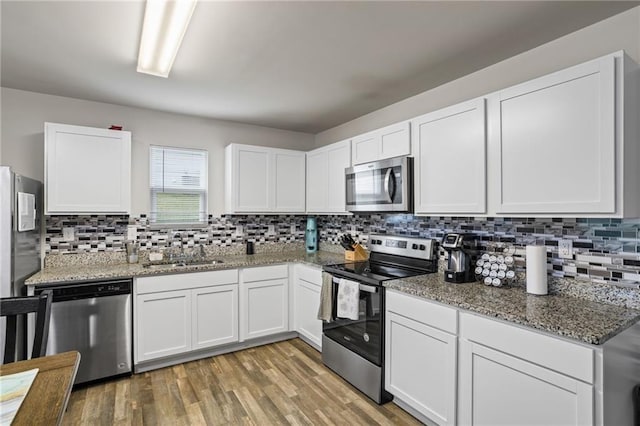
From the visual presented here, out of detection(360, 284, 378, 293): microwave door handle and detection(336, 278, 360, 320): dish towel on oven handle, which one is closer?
detection(360, 284, 378, 293): microwave door handle

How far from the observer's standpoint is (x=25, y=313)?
4.73ft

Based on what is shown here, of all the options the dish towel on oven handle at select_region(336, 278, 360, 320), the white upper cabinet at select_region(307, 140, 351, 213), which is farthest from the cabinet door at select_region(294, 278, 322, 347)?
the white upper cabinet at select_region(307, 140, 351, 213)

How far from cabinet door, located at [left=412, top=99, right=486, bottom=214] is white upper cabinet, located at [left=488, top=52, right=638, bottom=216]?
93 mm

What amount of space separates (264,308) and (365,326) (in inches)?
50.8

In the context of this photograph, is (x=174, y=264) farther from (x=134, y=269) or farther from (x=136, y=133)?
(x=136, y=133)

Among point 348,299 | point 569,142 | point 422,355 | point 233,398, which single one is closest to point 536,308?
point 422,355

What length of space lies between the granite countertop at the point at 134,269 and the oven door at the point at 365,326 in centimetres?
64

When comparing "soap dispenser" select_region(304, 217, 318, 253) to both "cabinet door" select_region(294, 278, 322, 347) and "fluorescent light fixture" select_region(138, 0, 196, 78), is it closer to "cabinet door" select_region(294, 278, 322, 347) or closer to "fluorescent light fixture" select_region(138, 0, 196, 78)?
"cabinet door" select_region(294, 278, 322, 347)

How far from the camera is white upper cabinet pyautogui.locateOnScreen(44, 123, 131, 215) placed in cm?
274

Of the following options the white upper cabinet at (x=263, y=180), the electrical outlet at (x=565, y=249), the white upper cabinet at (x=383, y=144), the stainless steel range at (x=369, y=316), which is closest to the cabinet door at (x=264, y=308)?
the stainless steel range at (x=369, y=316)

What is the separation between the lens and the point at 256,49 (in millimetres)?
2180

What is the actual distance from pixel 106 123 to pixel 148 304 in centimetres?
188

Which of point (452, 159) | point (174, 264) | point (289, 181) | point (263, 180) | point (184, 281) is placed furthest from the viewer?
point (289, 181)

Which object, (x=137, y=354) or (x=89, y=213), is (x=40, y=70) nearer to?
(x=89, y=213)
